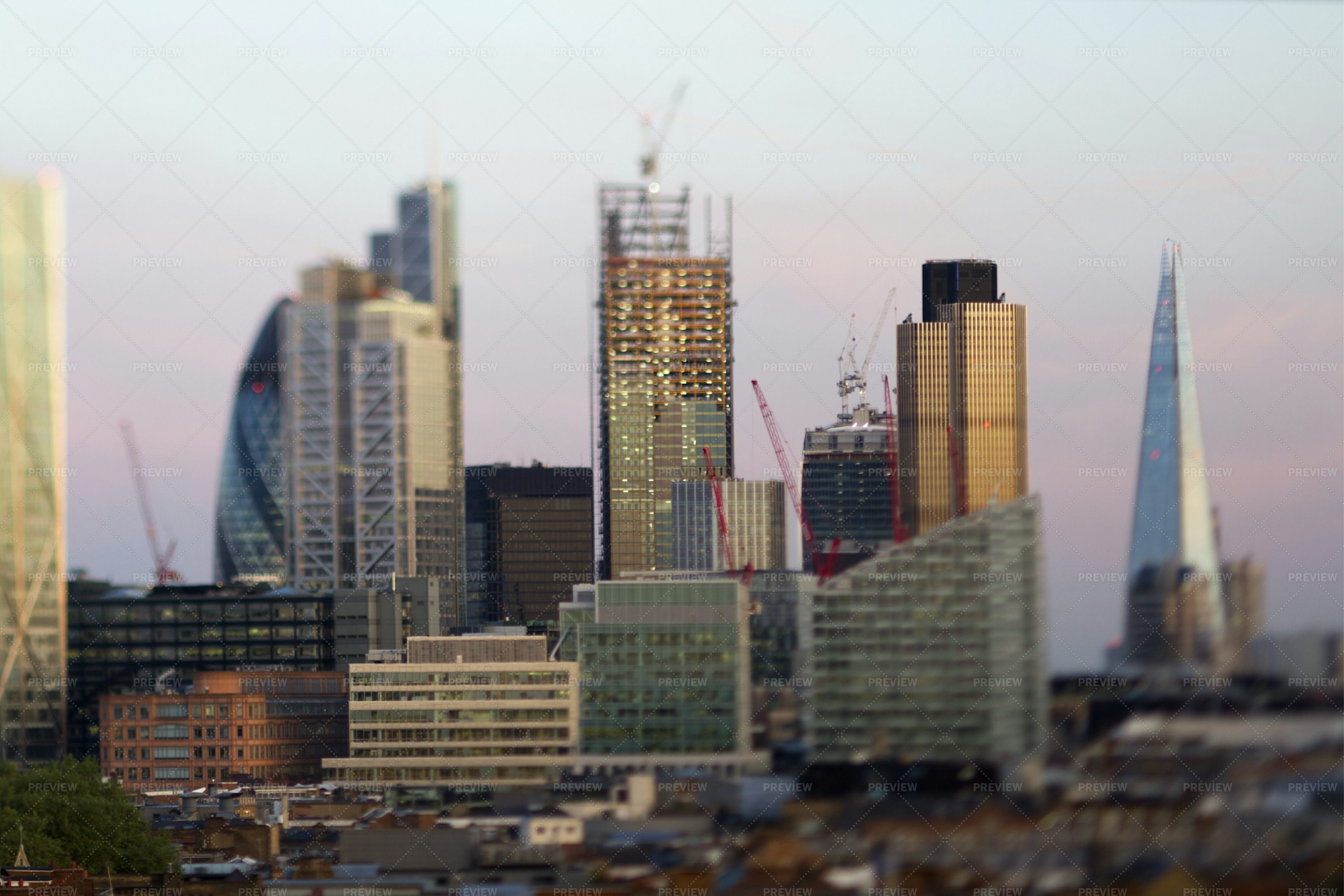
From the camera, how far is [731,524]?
196 feet

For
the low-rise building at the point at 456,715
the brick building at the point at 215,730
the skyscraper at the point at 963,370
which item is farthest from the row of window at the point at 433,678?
the skyscraper at the point at 963,370

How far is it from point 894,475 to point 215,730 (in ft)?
70.4

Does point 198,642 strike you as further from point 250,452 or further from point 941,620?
point 941,620

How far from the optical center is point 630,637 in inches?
1250

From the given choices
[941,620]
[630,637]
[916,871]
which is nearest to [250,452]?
[630,637]

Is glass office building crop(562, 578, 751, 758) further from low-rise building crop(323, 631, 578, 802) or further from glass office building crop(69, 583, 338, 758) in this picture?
glass office building crop(69, 583, 338, 758)

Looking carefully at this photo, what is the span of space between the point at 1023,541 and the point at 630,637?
10.1 m

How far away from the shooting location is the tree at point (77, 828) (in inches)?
915

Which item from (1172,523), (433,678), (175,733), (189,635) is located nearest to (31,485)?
(189,635)

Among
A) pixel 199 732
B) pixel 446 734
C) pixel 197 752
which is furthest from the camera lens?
pixel 199 732

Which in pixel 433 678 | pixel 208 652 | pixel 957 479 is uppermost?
pixel 957 479

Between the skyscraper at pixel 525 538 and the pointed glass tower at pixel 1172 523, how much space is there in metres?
18.2

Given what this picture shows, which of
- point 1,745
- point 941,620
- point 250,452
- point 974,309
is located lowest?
point 1,745

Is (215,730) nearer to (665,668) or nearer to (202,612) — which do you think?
(202,612)
